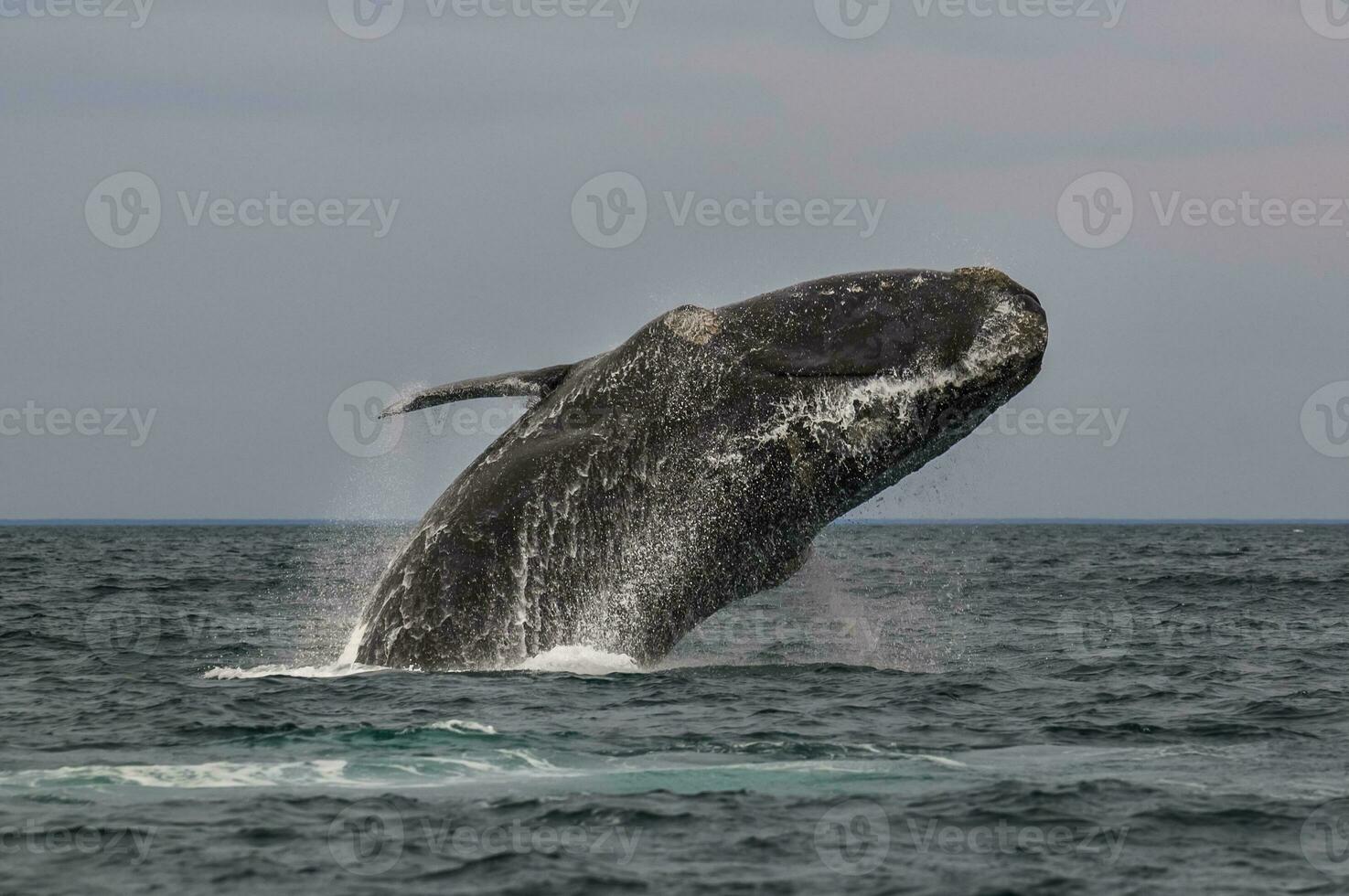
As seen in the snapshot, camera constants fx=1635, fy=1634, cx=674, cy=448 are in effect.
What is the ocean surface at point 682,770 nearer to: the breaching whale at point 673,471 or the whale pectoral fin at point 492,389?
the breaching whale at point 673,471

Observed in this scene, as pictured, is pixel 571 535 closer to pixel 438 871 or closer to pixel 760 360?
pixel 760 360

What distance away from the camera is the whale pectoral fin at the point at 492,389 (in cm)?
1449

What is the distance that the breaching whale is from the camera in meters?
14.1

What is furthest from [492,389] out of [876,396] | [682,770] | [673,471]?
[682,770]

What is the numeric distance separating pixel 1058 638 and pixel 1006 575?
2510 cm

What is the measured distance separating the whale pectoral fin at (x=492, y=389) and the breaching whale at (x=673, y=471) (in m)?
0.02

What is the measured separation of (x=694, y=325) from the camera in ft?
47.7

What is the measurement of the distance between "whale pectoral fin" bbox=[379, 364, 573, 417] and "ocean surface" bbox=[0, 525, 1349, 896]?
2379 mm

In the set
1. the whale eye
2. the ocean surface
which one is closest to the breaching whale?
→ the whale eye

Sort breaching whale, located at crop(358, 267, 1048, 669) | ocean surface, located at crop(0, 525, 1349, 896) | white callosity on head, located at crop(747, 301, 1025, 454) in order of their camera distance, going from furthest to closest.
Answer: breaching whale, located at crop(358, 267, 1048, 669) < white callosity on head, located at crop(747, 301, 1025, 454) < ocean surface, located at crop(0, 525, 1349, 896)

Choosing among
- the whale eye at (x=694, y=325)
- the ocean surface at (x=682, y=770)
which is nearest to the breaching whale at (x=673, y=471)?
the whale eye at (x=694, y=325)

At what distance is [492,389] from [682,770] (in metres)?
4.37

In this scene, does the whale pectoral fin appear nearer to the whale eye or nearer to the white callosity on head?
the whale eye

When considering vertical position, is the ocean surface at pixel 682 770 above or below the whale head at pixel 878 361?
below
